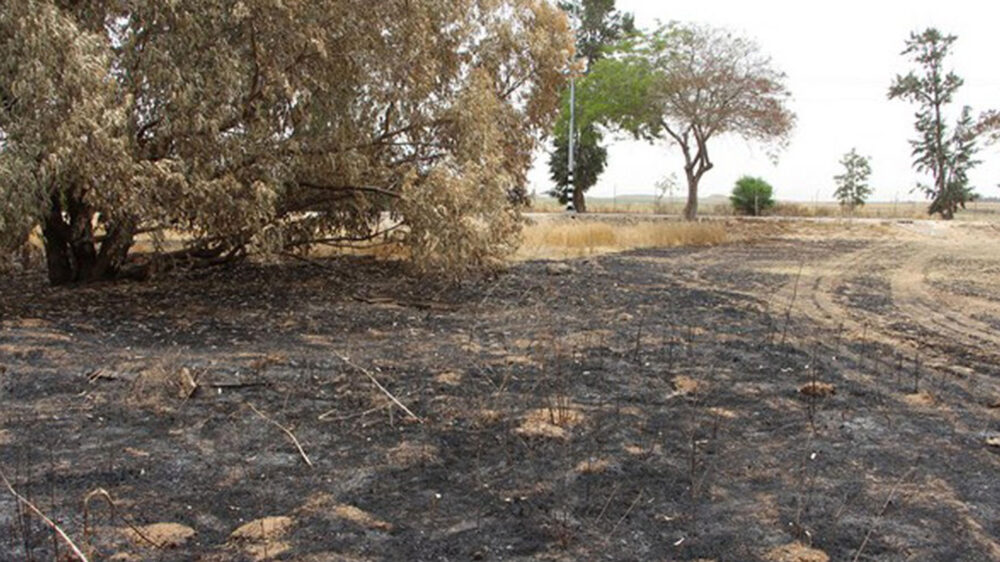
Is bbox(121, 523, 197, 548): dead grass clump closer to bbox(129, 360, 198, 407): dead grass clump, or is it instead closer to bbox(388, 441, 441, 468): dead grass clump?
bbox(388, 441, 441, 468): dead grass clump

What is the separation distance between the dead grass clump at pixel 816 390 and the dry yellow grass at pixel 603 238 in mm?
9092

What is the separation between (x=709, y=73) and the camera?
90.2ft

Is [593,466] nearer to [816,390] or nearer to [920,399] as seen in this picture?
[816,390]

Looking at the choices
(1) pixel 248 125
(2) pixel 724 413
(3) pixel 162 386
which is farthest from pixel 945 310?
(3) pixel 162 386

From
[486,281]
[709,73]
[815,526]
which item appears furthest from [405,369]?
[709,73]

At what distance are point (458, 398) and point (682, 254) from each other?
1199 centimetres

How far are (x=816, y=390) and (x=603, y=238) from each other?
13020mm

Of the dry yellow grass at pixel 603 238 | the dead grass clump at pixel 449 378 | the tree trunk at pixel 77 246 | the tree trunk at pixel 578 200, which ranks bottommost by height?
the dead grass clump at pixel 449 378

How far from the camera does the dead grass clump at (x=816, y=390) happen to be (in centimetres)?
526

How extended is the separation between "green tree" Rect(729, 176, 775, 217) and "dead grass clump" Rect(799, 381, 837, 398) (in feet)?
95.1

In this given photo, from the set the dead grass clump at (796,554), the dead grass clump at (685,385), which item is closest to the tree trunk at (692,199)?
the dead grass clump at (685,385)

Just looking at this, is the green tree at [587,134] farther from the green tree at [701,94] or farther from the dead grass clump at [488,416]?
the dead grass clump at [488,416]

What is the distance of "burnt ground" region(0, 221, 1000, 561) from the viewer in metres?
3.32

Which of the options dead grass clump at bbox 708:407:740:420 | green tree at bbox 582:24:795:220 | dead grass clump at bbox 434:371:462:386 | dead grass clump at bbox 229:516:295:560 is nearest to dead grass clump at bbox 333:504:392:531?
dead grass clump at bbox 229:516:295:560
